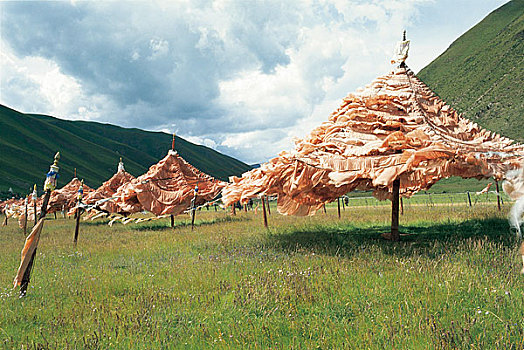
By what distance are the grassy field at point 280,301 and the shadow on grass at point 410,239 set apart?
13 centimetres

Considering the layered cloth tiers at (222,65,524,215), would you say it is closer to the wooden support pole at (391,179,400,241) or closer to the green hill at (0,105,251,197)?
the wooden support pole at (391,179,400,241)

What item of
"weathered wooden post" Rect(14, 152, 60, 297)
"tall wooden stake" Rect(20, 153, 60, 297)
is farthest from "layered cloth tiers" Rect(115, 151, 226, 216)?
"weathered wooden post" Rect(14, 152, 60, 297)

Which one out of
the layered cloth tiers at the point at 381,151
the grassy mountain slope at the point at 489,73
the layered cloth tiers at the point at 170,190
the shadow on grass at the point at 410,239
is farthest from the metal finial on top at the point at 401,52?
the grassy mountain slope at the point at 489,73

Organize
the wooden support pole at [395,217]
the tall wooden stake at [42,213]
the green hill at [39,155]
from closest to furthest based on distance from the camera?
the tall wooden stake at [42,213] < the wooden support pole at [395,217] < the green hill at [39,155]

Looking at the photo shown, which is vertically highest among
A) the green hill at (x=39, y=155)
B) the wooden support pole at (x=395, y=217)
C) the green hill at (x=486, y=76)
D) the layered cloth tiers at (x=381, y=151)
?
the green hill at (x=486, y=76)

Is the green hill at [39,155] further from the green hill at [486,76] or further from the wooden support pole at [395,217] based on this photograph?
the green hill at [486,76]

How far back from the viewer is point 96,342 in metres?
4.17

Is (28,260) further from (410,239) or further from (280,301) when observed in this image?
(410,239)

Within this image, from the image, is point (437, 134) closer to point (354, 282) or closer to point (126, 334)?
point (354, 282)

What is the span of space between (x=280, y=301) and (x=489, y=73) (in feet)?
451

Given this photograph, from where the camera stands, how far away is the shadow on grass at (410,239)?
8.38 metres

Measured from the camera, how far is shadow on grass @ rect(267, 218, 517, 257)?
838 cm

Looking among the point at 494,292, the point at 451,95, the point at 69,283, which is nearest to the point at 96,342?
the point at 69,283

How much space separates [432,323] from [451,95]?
13479 centimetres
